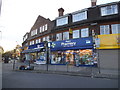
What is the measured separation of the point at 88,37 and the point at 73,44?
282 centimetres

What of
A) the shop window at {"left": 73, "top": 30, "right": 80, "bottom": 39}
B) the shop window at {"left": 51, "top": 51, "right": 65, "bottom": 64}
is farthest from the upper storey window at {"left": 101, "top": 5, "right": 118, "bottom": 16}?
the shop window at {"left": 51, "top": 51, "right": 65, "bottom": 64}

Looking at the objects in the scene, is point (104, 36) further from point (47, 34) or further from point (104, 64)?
point (47, 34)

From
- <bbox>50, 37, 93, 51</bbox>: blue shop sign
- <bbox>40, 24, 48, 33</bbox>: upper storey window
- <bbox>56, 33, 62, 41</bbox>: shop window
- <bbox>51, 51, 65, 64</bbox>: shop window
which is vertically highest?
<bbox>40, 24, 48, 33</bbox>: upper storey window

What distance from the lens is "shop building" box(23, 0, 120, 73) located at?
16.5 meters

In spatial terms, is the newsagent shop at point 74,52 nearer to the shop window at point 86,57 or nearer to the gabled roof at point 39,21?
the shop window at point 86,57

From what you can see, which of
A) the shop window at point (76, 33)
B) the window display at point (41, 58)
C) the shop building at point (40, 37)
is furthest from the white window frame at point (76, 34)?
the window display at point (41, 58)

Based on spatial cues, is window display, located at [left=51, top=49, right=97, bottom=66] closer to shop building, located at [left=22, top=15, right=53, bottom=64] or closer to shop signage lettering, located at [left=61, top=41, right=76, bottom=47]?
shop signage lettering, located at [left=61, top=41, right=76, bottom=47]

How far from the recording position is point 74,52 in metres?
20.0

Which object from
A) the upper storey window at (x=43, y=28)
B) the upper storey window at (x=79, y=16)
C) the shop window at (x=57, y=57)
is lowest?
the shop window at (x=57, y=57)

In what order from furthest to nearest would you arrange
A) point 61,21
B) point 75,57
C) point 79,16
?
point 61,21, point 79,16, point 75,57

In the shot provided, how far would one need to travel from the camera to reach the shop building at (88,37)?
16531 millimetres

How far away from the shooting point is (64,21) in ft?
74.2

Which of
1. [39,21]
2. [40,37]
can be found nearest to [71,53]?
[40,37]

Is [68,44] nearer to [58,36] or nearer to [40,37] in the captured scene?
[58,36]
